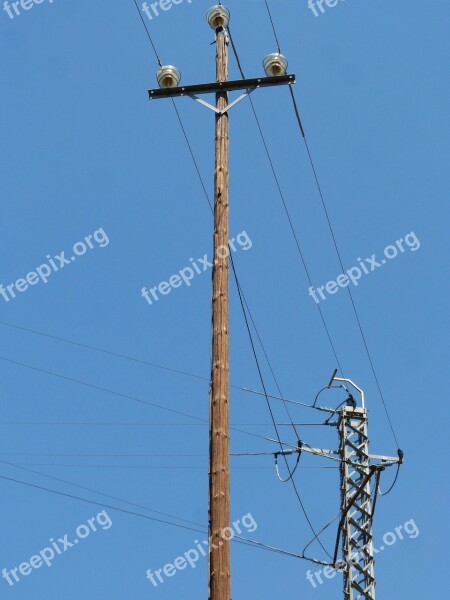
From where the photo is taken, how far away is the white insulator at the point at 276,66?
34.3 feet

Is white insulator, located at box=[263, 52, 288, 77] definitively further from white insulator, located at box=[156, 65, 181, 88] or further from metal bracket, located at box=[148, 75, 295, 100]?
white insulator, located at box=[156, 65, 181, 88]

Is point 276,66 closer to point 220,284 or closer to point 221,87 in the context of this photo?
point 221,87

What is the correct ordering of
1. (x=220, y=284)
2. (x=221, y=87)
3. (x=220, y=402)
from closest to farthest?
(x=220, y=402) < (x=220, y=284) < (x=221, y=87)

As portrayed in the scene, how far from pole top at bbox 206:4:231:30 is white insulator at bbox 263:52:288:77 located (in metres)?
0.79

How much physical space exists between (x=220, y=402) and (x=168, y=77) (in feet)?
14.0

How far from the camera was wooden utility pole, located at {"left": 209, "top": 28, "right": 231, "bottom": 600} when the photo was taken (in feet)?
23.7

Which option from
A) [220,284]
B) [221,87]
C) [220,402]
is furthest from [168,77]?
[220,402]

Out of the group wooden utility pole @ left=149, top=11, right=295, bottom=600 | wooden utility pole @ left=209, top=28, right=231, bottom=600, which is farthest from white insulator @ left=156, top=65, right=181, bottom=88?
wooden utility pole @ left=209, top=28, right=231, bottom=600

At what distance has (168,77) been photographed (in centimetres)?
1046

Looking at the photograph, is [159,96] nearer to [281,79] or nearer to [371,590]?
[281,79]

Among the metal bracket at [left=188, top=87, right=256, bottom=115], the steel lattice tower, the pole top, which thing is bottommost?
the steel lattice tower

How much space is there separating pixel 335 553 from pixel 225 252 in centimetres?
624

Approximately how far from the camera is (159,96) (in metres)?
10.5

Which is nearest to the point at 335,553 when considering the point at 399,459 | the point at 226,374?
the point at 399,459
